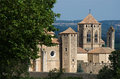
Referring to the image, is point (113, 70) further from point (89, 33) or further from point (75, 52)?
point (89, 33)

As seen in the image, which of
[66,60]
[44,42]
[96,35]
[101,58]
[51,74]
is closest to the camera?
[44,42]

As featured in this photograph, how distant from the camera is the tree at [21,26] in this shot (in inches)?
1355

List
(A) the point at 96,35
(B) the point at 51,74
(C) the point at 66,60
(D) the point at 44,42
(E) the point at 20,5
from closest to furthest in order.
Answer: (E) the point at 20,5 < (D) the point at 44,42 < (B) the point at 51,74 < (C) the point at 66,60 < (A) the point at 96,35

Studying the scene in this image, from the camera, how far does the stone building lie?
68.6 m

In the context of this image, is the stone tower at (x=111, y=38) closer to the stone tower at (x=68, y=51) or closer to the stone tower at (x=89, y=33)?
the stone tower at (x=89, y=33)

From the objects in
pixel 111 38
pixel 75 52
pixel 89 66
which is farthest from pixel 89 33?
pixel 75 52

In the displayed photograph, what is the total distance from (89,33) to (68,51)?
1023cm

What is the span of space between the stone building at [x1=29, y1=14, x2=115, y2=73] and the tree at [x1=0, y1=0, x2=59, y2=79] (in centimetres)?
2777

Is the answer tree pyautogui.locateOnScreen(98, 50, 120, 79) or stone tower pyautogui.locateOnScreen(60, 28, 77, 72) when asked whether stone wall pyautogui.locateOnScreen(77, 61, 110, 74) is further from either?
tree pyautogui.locateOnScreen(98, 50, 120, 79)

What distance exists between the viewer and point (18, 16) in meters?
34.6

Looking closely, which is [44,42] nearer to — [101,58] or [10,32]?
[10,32]

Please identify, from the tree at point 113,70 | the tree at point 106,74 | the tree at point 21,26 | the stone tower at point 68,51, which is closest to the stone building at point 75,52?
the stone tower at point 68,51

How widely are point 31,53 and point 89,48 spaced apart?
42033 millimetres

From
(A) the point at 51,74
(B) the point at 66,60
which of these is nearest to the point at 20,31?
(A) the point at 51,74
